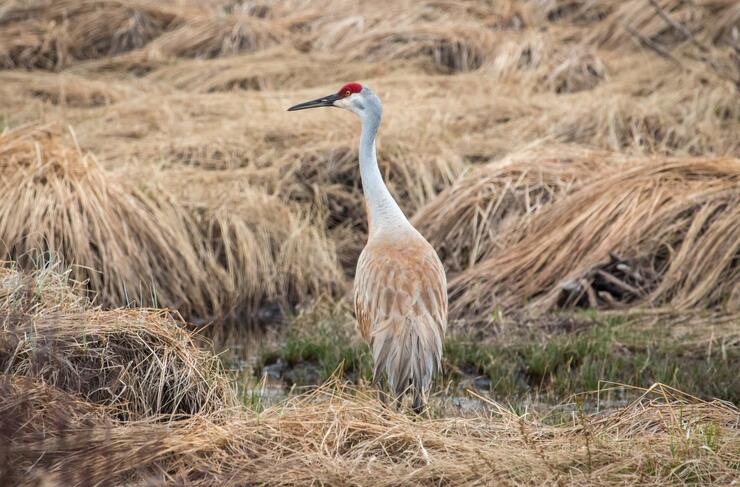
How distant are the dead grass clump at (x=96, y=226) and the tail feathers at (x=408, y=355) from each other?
2515 mm

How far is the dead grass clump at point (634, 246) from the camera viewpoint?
7.45 metres

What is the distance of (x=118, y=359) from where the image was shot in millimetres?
4715

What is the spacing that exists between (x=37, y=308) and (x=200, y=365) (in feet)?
2.42

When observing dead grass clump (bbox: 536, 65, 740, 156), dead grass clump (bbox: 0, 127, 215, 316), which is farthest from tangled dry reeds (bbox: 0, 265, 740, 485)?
dead grass clump (bbox: 536, 65, 740, 156)

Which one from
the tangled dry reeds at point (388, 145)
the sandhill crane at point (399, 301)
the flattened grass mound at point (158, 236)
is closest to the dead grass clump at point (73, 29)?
the tangled dry reeds at point (388, 145)

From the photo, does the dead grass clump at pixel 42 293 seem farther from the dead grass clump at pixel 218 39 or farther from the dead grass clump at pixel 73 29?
the dead grass clump at pixel 218 39

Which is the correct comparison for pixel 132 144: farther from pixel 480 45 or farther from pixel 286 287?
pixel 480 45

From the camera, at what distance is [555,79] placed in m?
12.2

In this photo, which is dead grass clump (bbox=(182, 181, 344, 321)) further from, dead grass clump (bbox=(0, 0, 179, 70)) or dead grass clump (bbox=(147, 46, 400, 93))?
dead grass clump (bbox=(0, 0, 179, 70))

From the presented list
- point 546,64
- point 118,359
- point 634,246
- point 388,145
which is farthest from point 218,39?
point 118,359

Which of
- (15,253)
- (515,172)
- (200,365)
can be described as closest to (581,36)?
(515,172)

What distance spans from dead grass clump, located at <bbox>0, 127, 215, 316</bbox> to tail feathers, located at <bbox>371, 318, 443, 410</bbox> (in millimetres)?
2515

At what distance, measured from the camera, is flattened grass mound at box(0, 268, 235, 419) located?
455cm

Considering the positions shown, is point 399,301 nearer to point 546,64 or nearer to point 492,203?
point 492,203
